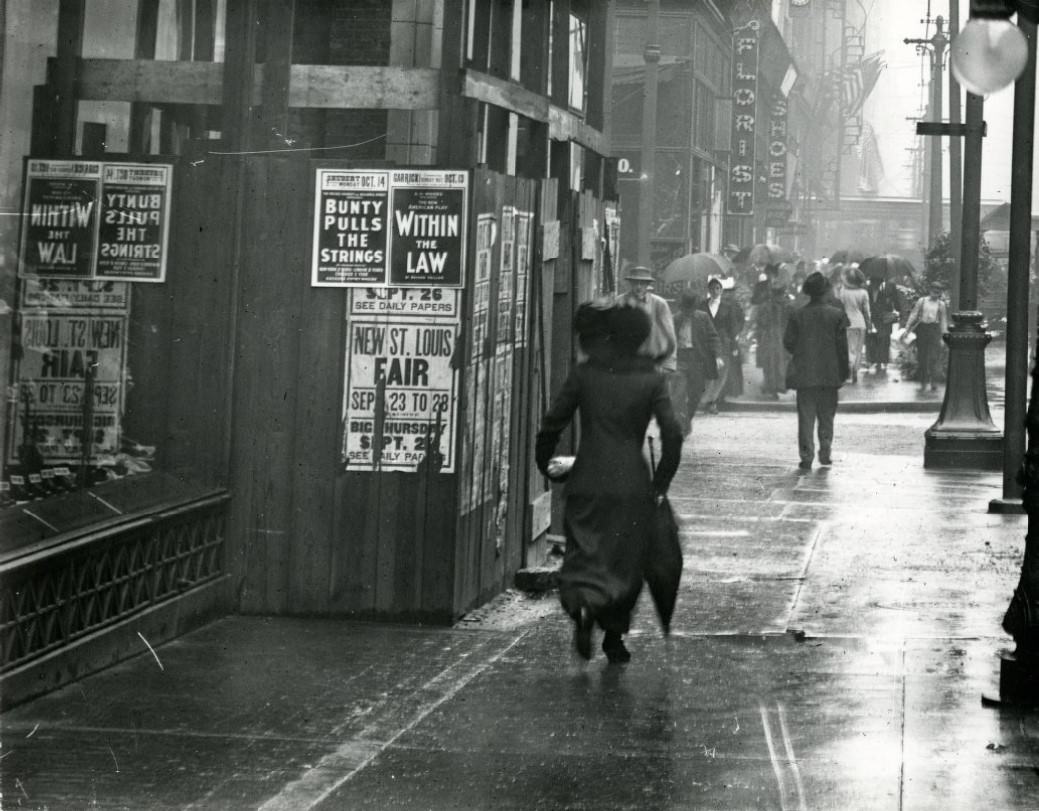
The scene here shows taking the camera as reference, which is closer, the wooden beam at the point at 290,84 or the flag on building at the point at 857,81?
the wooden beam at the point at 290,84

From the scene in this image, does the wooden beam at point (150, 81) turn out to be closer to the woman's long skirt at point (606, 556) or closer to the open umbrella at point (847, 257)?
the woman's long skirt at point (606, 556)

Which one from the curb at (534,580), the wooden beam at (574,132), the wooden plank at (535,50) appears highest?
the wooden plank at (535,50)

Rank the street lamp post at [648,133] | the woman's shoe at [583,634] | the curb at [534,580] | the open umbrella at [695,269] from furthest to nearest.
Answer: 1. the open umbrella at [695,269]
2. the street lamp post at [648,133]
3. the curb at [534,580]
4. the woman's shoe at [583,634]

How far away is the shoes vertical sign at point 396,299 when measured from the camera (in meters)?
Result: 8.17

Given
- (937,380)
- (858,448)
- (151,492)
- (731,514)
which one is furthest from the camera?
(937,380)

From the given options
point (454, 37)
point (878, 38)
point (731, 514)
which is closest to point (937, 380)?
point (731, 514)

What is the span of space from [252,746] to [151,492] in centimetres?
217

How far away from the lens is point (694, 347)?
64.1ft

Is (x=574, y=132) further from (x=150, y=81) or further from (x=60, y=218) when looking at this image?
(x=60, y=218)

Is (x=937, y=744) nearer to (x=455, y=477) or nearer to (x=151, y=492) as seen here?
(x=455, y=477)

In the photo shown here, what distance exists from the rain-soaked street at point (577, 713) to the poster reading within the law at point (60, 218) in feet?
6.09

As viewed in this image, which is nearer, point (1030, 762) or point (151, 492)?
point (1030, 762)

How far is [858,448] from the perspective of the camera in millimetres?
18188

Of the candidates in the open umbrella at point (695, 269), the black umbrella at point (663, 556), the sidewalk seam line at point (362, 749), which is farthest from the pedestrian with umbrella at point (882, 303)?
the sidewalk seam line at point (362, 749)
